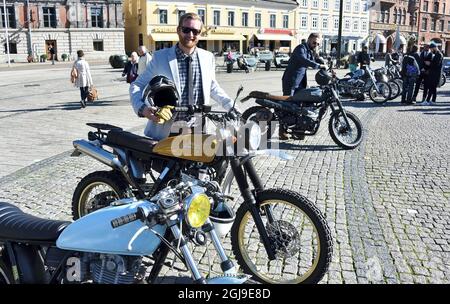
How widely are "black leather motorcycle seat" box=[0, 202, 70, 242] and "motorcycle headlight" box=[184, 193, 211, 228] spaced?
2.45ft

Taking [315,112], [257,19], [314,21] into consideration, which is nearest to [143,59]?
[315,112]

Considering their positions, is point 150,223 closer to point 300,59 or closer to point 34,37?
point 300,59

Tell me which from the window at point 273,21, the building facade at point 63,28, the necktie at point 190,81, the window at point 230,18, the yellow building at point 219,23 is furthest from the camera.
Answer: the window at point 273,21

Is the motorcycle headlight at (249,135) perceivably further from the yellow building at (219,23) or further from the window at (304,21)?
the window at (304,21)

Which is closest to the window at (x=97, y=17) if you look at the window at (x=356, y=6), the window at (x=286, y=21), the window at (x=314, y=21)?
the window at (x=286, y=21)

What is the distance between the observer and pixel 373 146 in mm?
7980

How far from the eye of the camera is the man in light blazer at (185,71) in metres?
3.57

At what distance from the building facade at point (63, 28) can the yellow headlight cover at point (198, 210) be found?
50.5 m

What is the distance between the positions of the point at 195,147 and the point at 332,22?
6867cm

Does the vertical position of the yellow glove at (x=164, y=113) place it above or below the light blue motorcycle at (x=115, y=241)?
above

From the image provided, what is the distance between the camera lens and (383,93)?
542 inches

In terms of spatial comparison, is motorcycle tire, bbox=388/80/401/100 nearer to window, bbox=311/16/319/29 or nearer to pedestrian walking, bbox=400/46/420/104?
pedestrian walking, bbox=400/46/420/104

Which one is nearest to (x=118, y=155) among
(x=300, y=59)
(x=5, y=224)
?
(x=5, y=224)

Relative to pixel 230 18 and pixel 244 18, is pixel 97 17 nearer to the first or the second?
pixel 230 18
